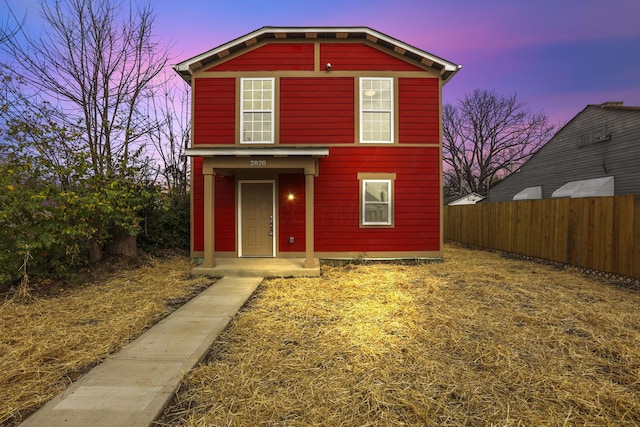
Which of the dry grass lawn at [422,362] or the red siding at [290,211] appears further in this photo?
the red siding at [290,211]

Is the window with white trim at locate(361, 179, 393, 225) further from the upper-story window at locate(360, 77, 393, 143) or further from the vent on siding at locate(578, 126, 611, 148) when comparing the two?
the vent on siding at locate(578, 126, 611, 148)

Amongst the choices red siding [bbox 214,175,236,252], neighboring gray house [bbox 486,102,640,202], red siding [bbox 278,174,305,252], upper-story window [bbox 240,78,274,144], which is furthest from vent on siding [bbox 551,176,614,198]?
red siding [bbox 214,175,236,252]

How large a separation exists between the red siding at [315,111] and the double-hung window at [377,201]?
1.48 meters

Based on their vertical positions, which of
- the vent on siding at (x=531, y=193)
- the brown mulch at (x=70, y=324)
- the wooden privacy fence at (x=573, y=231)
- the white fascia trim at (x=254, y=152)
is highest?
the white fascia trim at (x=254, y=152)

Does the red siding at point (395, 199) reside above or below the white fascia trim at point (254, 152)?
below

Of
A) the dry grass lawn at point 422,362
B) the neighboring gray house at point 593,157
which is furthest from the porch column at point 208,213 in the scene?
the neighboring gray house at point 593,157

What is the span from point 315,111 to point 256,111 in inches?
67.8

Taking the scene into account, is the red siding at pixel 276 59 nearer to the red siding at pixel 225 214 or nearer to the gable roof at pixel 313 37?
the gable roof at pixel 313 37

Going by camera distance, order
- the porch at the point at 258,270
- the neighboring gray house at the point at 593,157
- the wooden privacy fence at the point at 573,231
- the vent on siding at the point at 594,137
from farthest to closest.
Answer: the vent on siding at the point at 594,137 → the neighboring gray house at the point at 593,157 → the porch at the point at 258,270 → the wooden privacy fence at the point at 573,231

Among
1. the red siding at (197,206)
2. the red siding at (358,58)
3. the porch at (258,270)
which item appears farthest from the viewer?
the red siding at (358,58)

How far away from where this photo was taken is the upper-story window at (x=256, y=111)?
8.87 meters

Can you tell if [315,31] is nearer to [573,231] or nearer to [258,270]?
[258,270]

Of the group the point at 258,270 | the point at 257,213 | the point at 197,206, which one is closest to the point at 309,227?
the point at 258,270

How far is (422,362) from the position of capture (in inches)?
122
